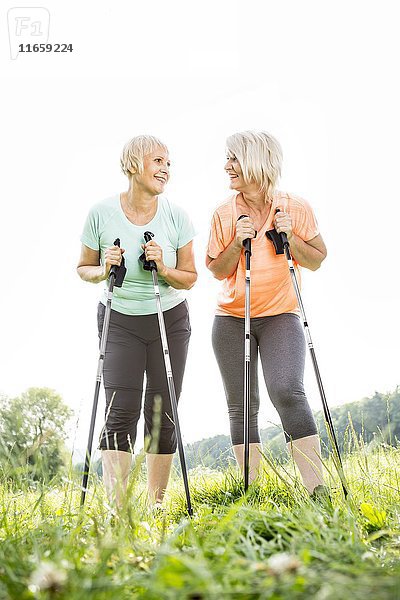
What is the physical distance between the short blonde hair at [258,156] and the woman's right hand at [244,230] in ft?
0.67

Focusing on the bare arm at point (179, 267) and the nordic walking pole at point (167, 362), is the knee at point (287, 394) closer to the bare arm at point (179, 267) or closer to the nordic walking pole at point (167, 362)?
the nordic walking pole at point (167, 362)

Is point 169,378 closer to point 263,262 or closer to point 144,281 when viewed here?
point 144,281

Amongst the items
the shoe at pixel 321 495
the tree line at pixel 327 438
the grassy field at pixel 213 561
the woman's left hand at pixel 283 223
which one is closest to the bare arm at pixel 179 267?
the woman's left hand at pixel 283 223

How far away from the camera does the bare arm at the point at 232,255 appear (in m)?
3.26

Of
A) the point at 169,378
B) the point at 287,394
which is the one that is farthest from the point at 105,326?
the point at 287,394

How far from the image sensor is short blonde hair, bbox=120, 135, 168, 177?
3428 mm

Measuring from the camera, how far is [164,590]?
1027mm

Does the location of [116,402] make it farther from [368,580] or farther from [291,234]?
[368,580]

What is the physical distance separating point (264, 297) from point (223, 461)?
125cm

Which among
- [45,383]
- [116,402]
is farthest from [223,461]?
[45,383]

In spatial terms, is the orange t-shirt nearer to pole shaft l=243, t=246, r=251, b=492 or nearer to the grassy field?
pole shaft l=243, t=246, r=251, b=492

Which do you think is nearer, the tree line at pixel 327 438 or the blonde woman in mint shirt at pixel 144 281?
the tree line at pixel 327 438

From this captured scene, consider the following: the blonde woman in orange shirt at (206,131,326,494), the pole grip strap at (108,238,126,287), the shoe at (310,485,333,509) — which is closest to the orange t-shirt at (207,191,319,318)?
the blonde woman in orange shirt at (206,131,326,494)

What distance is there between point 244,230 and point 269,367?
662 millimetres
